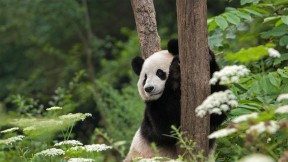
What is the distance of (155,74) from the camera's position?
549 cm

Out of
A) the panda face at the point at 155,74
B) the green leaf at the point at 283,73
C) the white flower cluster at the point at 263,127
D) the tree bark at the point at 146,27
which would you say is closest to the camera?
the white flower cluster at the point at 263,127

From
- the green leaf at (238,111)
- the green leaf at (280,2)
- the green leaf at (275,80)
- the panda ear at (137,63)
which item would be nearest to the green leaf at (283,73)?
the green leaf at (275,80)

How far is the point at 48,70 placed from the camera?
16844 millimetres

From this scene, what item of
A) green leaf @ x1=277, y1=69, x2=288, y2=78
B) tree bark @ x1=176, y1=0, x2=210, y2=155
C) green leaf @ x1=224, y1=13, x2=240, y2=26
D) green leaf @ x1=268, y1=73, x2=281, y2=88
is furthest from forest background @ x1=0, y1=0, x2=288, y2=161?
tree bark @ x1=176, y1=0, x2=210, y2=155

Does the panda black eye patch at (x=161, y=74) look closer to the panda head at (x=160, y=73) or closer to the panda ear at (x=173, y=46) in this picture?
the panda head at (x=160, y=73)

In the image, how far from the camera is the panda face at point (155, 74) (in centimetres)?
537

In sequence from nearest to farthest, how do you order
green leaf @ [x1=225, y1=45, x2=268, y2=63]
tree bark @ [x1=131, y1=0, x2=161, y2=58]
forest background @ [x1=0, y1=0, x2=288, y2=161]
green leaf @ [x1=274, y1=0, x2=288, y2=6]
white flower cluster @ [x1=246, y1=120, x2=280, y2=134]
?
white flower cluster @ [x1=246, y1=120, x2=280, y2=134]
green leaf @ [x1=225, y1=45, x2=268, y2=63]
tree bark @ [x1=131, y1=0, x2=161, y2=58]
green leaf @ [x1=274, y1=0, x2=288, y2=6]
forest background @ [x1=0, y1=0, x2=288, y2=161]

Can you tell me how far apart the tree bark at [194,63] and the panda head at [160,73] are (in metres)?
0.51

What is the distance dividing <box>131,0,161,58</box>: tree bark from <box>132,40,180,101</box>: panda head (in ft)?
1.22

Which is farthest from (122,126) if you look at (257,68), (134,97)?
(257,68)

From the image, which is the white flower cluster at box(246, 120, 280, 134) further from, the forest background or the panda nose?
the forest background

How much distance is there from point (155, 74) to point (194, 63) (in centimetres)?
76

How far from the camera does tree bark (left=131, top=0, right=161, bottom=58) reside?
6.01 m

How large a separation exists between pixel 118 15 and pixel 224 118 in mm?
13282
